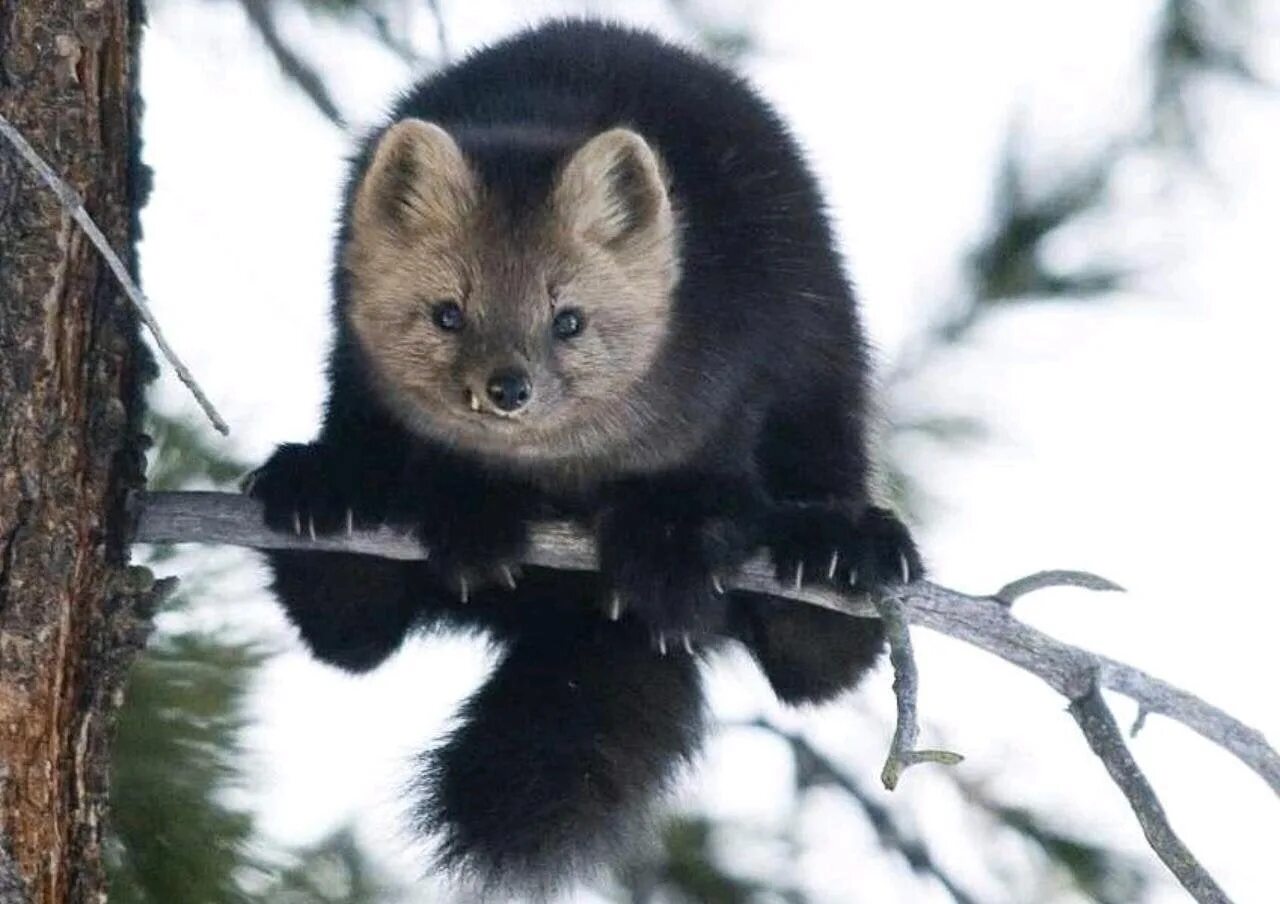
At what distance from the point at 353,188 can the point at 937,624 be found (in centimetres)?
115

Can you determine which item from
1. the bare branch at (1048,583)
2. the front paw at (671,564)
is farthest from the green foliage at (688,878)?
the bare branch at (1048,583)

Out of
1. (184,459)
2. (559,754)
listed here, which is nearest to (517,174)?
(184,459)

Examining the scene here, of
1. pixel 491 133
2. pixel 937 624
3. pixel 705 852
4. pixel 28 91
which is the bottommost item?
pixel 705 852

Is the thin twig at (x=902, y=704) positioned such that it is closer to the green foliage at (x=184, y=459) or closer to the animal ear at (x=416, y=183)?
the animal ear at (x=416, y=183)

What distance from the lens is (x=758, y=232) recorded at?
3123 mm

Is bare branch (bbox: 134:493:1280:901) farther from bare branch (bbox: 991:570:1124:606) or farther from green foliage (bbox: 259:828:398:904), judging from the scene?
green foliage (bbox: 259:828:398:904)

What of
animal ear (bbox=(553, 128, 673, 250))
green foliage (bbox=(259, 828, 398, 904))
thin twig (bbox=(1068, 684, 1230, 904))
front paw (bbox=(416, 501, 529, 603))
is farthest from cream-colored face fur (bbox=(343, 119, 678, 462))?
thin twig (bbox=(1068, 684, 1230, 904))

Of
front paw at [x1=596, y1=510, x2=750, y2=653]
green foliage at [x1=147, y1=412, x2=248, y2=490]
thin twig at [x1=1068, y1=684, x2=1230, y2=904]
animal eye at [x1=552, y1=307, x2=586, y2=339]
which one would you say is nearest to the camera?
thin twig at [x1=1068, y1=684, x2=1230, y2=904]

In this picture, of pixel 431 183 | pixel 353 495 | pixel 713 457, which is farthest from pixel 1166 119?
pixel 353 495

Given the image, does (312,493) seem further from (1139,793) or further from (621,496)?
(1139,793)

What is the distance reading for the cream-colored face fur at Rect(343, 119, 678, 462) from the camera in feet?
9.47

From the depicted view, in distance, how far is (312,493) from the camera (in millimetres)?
2760

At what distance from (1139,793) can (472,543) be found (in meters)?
0.94

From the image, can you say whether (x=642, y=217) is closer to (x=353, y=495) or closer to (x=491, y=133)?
(x=491, y=133)
